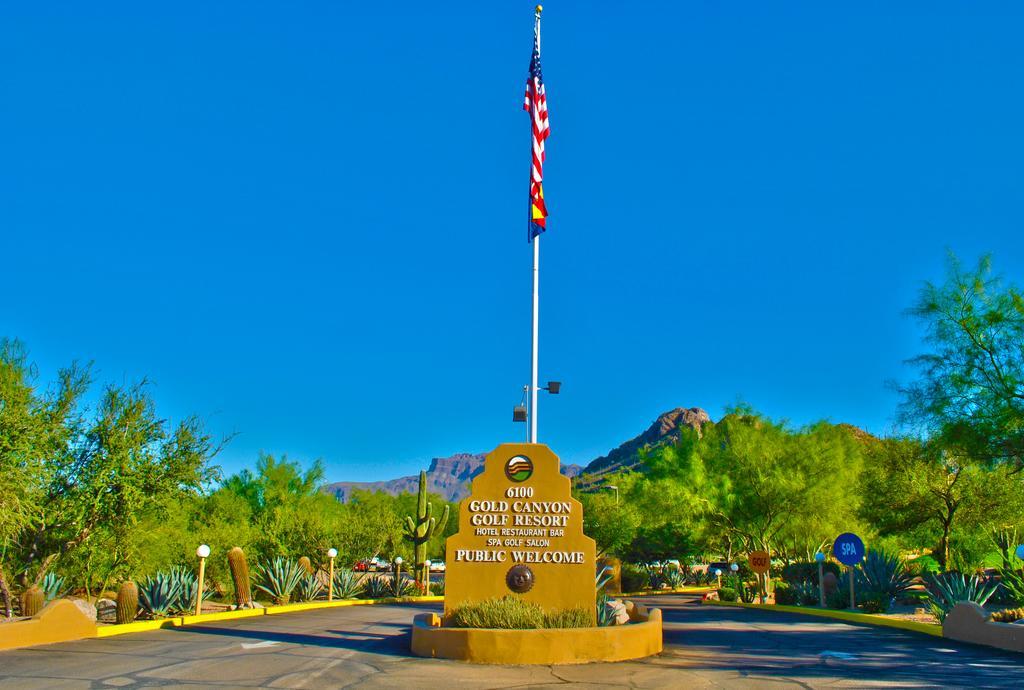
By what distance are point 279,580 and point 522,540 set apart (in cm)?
1359

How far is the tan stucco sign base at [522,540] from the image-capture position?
15016mm

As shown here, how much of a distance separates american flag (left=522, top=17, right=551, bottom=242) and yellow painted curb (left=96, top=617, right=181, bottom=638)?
39.0 feet

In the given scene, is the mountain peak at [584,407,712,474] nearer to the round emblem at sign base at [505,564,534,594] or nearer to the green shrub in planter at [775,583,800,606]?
the green shrub in planter at [775,583,800,606]

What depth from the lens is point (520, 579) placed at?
49.2ft

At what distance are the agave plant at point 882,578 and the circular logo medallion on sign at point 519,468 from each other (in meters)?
13.9

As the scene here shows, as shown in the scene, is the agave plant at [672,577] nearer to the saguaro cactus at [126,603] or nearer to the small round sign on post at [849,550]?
the small round sign on post at [849,550]

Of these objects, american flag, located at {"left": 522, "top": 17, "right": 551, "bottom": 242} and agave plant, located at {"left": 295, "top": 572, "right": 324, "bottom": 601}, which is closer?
american flag, located at {"left": 522, "top": 17, "right": 551, "bottom": 242}

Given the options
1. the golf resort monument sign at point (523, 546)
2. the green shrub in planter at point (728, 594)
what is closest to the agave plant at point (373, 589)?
the green shrub in planter at point (728, 594)

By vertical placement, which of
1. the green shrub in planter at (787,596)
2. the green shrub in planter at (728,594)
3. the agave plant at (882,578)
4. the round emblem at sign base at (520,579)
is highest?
the round emblem at sign base at (520,579)

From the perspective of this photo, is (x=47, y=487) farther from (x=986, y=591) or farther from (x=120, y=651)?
(x=986, y=591)

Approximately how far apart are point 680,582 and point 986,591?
32758mm

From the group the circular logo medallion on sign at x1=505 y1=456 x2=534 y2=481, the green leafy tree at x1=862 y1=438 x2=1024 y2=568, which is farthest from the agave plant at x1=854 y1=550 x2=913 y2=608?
the circular logo medallion on sign at x1=505 y1=456 x2=534 y2=481

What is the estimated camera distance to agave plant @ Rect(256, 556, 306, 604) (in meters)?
26.0

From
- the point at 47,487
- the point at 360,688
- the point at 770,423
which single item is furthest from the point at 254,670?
the point at 770,423
